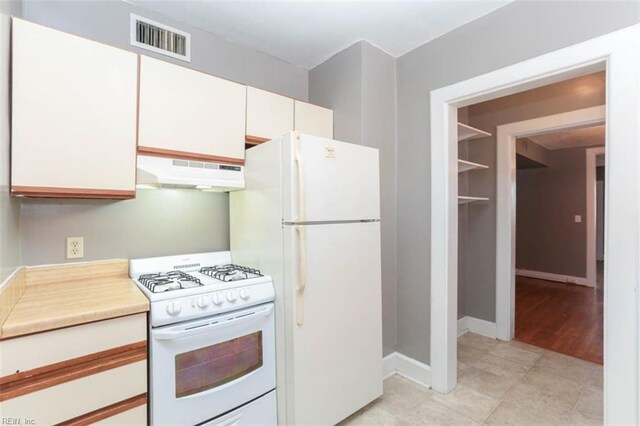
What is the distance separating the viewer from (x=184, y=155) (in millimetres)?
1836

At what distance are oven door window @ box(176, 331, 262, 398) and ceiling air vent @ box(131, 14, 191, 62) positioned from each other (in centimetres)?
196

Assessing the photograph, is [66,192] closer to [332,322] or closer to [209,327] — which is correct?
[209,327]

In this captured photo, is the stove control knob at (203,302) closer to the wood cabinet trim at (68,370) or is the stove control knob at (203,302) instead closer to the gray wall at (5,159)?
the wood cabinet trim at (68,370)

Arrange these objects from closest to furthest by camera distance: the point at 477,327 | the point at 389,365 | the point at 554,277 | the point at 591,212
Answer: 1. the point at 389,365
2. the point at 477,327
3. the point at 591,212
4. the point at 554,277

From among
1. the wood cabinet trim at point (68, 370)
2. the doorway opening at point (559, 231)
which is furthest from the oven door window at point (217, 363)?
the doorway opening at point (559, 231)

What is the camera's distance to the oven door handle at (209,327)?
1415mm

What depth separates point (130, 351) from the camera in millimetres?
1374

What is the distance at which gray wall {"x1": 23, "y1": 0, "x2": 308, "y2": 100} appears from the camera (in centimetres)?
177

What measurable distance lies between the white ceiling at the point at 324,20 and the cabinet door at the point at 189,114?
53 centimetres

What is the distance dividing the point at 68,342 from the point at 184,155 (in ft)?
3.54

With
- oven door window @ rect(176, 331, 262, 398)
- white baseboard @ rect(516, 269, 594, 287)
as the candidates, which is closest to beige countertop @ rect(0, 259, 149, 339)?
oven door window @ rect(176, 331, 262, 398)

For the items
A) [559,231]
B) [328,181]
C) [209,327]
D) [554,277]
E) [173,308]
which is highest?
[328,181]

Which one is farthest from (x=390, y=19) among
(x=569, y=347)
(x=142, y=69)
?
(x=569, y=347)

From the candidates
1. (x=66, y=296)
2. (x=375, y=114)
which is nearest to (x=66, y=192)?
(x=66, y=296)
